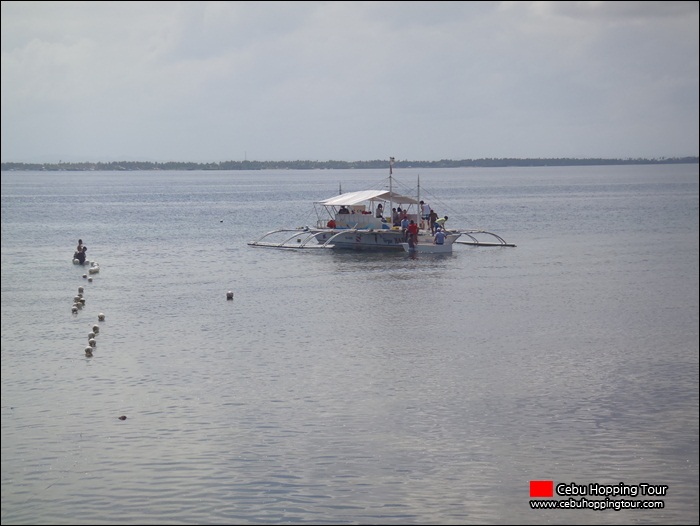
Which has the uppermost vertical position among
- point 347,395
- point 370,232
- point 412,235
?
point 370,232

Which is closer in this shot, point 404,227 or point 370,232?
point 404,227

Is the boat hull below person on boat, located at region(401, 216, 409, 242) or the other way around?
below

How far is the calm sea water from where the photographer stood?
49.3ft

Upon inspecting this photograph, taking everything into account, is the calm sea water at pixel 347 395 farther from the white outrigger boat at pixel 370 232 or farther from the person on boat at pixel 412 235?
the white outrigger boat at pixel 370 232

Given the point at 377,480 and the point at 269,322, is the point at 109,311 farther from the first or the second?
the point at 377,480

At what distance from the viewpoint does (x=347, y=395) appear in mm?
20812

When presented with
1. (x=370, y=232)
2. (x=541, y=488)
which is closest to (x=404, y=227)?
(x=370, y=232)

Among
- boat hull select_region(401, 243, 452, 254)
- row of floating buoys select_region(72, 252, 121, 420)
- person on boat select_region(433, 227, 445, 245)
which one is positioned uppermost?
person on boat select_region(433, 227, 445, 245)

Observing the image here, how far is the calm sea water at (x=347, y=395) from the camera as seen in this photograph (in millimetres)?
15039

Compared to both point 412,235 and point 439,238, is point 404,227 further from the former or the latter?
point 439,238

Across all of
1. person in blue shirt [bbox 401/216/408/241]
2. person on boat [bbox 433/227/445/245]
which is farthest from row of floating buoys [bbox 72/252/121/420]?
person on boat [bbox 433/227/445/245]

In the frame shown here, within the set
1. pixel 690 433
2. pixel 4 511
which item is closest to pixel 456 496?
pixel 690 433

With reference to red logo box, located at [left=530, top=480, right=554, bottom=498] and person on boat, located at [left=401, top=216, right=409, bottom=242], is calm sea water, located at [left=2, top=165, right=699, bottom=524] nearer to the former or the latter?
red logo box, located at [left=530, top=480, right=554, bottom=498]

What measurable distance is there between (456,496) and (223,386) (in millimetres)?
8478
